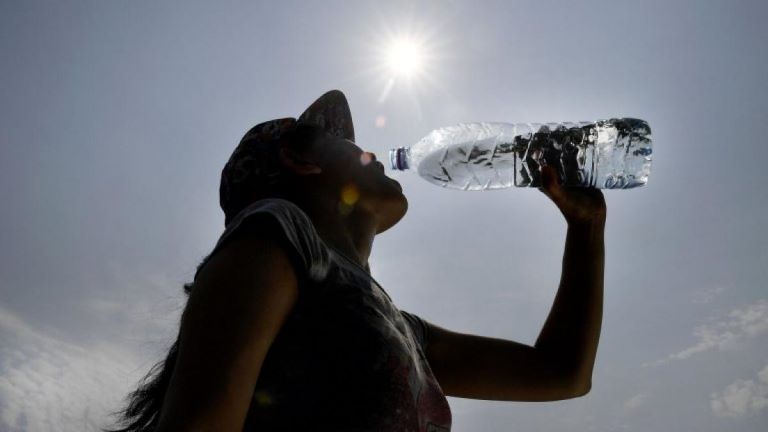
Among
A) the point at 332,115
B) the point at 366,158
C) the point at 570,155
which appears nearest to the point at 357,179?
the point at 366,158

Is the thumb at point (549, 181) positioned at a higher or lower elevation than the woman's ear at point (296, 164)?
higher

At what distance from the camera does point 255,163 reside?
244 centimetres

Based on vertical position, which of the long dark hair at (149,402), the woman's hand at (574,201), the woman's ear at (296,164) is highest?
the woman's hand at (574,201)

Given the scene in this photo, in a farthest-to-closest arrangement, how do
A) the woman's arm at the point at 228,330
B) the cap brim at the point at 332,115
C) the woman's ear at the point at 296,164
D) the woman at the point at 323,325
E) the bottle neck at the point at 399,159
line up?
the bottle neck at the point at 399,159 → the cap brim at the point at 332,115 → the woman's ear at the point at 296,164 → the woman at the point at 323,325 → the woman's arm at the point at 228,330

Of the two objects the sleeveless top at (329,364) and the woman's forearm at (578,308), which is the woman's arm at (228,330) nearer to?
the sleeveless top at (329,364)

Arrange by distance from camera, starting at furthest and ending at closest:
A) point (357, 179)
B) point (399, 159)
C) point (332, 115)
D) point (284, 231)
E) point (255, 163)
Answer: point (399, 159) < point (332, 115) < point (357, 179) < point (255, 163) < point (284, 231)

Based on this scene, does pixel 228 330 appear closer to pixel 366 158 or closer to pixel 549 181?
pixel 366 158

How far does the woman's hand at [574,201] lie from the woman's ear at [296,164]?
1261 millimetres

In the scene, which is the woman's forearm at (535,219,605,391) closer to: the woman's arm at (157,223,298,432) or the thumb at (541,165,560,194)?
Answer: the thumb at (541,165,560,194)

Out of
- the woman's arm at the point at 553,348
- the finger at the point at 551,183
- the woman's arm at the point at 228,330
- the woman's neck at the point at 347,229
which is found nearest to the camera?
the woman's arm at the point at 228,330

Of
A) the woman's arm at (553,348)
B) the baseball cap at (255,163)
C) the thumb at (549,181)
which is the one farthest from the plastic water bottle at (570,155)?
the baseball cap at (255,163)

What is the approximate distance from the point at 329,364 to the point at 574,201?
6.03ft

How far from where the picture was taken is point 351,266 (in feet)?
6.61

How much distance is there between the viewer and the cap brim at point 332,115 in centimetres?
289
